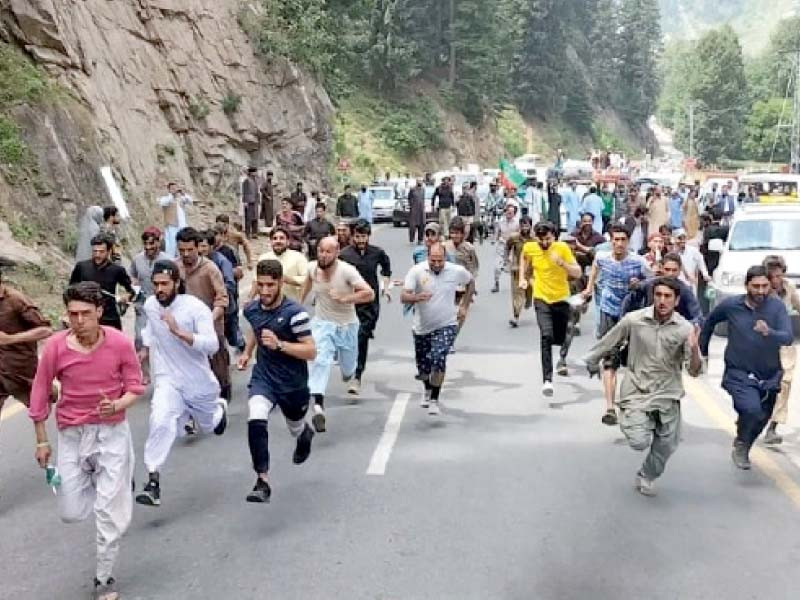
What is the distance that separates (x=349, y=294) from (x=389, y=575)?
415 cm

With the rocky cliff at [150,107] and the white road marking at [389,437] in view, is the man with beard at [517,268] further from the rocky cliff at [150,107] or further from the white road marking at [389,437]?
the rocky cliff at [150,107]

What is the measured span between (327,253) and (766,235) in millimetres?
9476

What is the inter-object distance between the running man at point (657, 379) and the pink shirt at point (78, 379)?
11.3 feet

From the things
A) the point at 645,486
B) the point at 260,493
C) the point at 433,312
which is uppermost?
the point at 433,312

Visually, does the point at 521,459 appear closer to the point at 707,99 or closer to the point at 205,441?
the point at 205,441

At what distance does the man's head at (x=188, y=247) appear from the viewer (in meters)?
8.57

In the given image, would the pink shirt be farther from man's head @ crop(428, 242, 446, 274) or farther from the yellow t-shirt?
the yellow t-shirt

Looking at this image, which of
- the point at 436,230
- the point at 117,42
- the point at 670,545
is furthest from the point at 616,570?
the point at 117,42

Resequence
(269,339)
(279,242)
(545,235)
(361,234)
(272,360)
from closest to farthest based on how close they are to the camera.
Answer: (269,339)
(272,360)
(279,242)
(361,234)
(545,235)

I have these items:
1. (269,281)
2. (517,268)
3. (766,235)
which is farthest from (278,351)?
(766,235)

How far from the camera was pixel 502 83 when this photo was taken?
73750 millimetres

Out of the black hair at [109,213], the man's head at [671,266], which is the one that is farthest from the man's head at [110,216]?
the man's head at [671,266]

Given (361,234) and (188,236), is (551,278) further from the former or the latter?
(188,236)

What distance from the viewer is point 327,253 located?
934cm
